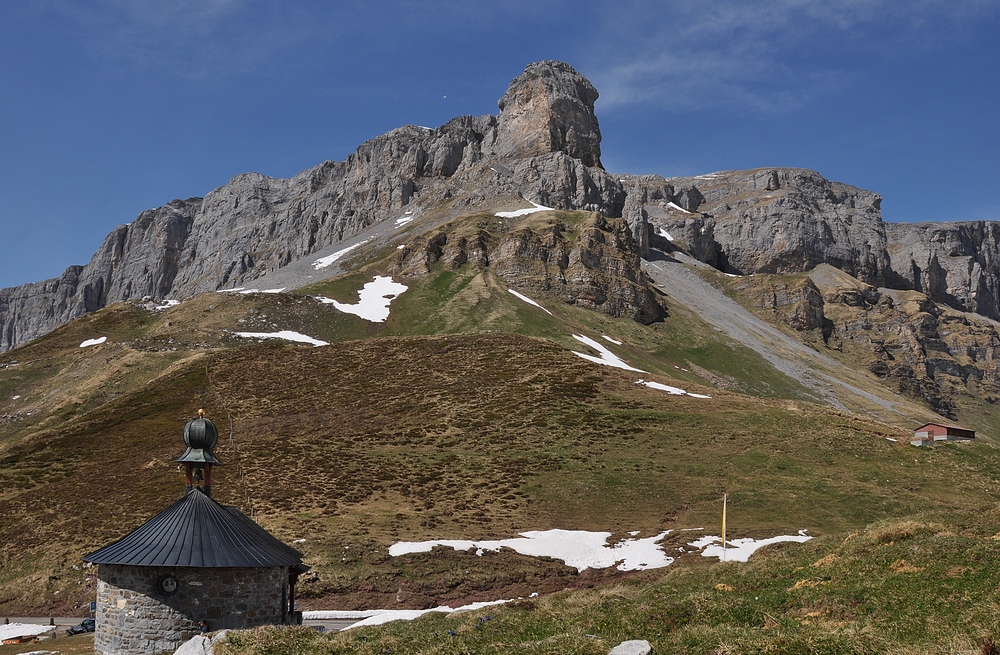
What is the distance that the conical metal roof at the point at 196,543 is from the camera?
2359 cm

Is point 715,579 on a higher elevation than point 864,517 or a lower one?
higher

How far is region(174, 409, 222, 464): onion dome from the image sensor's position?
26891 mm

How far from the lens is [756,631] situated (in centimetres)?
1449

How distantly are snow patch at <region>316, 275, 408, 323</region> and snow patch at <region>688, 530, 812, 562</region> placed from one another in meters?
94.7

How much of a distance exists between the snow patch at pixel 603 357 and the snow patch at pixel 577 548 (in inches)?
1853

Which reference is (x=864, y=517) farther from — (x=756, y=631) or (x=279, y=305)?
(x=279, y=305)

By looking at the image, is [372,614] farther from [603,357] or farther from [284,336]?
[284,336]

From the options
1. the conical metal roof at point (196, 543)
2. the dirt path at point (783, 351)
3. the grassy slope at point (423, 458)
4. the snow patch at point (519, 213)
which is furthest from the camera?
the snow patch at point (519, 213)

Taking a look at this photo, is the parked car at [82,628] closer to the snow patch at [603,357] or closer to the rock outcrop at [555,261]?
the snow patch at [603,357]

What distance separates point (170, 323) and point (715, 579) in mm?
121409

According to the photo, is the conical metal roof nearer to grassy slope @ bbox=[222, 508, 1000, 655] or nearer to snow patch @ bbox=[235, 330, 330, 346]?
grassy slope @ bbox=[222, 508, 1000, 655]

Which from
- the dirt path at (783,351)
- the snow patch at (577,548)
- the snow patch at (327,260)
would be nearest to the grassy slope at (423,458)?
the snow patch at (577,548)

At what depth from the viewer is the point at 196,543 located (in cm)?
2419

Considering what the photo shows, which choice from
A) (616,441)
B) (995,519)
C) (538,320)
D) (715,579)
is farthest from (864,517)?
(538,320)
